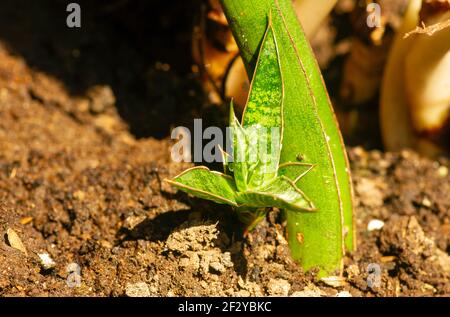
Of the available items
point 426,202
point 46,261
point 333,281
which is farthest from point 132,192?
point 426,202

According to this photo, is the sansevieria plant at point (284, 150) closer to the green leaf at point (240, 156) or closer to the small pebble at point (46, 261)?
the green leaf at point (240, 156)

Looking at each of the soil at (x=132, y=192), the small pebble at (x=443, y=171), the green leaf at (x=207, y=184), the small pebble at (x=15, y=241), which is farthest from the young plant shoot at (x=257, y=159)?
the small pebble at (x=443, y=171)

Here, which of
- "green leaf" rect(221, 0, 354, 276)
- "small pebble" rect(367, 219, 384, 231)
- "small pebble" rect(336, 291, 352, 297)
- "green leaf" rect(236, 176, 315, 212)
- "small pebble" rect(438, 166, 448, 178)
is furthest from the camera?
"small pebble" rect(438, 166, 448, 178)

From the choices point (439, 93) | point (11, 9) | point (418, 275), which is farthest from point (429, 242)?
point (11, 9)

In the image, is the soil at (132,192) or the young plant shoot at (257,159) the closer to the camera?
the young plant shoot at (257,159)

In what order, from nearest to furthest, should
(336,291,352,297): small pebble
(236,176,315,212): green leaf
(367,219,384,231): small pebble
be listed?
(236,176,315,212): green leaf
(336,291,352,297): small pebble
(367,219,384,231): small pebble

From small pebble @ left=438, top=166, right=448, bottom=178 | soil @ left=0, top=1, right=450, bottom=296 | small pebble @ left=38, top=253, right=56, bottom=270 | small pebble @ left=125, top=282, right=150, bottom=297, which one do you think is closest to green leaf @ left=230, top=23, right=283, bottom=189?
soil @ left=0, top=1, right=450, bottom=296

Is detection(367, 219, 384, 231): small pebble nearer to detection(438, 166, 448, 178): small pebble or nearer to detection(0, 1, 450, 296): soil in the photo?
detection(0, 1, 450, 296): soil
